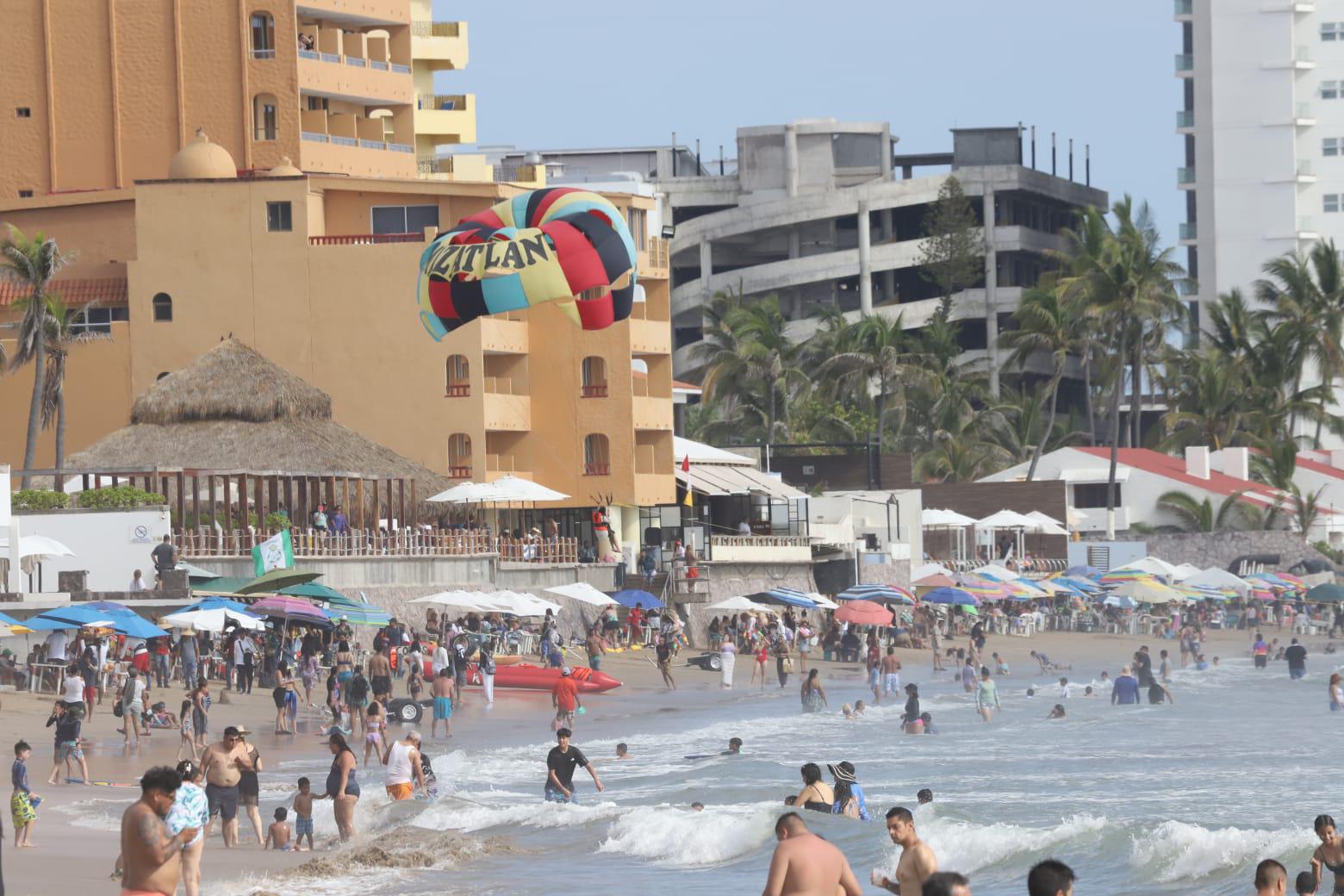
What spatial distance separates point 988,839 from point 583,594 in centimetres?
1983

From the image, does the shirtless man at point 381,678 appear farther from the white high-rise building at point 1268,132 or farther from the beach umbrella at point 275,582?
the white high-rise building at point 1268,132

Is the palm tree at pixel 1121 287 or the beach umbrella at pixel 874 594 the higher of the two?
the palm tree at pixel 1121 287

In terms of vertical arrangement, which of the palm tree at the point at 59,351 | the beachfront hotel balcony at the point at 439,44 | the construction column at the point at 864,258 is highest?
the beachfront hotel balcony at the point at 439,44

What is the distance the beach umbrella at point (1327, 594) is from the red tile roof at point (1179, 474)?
421 inches

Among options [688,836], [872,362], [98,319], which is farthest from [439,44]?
[688,836]

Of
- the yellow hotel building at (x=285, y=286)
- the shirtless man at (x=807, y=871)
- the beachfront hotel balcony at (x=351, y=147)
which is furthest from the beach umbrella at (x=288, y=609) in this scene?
the beachfront hotel balcony at (x=351, y=147)

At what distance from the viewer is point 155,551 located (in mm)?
32406

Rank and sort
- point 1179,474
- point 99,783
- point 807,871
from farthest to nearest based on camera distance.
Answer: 1. point 1179,474
2. point 99,783
3. point 807,871

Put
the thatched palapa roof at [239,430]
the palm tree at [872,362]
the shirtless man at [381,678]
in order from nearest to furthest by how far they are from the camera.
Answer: the shirtless man at [381,678] → the thatched palapa roof at [239,430] → the palm tree at [872,362]

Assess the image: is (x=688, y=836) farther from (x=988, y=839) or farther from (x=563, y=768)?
(x=988, y=839)

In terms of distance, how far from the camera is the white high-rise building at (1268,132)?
86.6m

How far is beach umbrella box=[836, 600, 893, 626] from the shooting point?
132 feet

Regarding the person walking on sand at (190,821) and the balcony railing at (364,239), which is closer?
the person walking on sand at (190,821)

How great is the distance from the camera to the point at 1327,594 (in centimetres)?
5034
